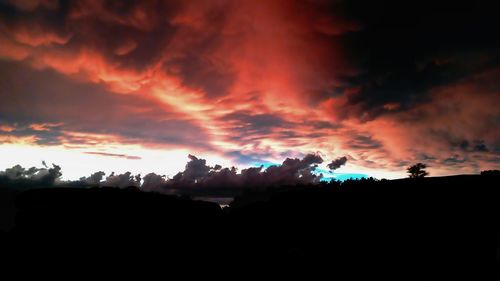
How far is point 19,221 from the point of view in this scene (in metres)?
17.0

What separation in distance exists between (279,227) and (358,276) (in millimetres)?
6689

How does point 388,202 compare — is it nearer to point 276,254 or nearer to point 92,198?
point 276,254

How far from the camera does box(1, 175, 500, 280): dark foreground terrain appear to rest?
10875 mm

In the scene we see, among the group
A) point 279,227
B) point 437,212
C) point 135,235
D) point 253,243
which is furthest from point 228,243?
point 437,212

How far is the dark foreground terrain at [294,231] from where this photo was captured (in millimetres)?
10875

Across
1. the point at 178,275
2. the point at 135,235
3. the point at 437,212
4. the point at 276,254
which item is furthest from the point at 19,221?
the point at 437,212

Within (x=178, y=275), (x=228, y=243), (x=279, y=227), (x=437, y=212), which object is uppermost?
(x=437, y=212)

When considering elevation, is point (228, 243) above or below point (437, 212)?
below

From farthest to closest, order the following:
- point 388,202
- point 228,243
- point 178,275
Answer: point 228,243, point 178,275, point 388,202

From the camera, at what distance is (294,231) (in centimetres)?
1644

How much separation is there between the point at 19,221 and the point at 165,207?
9475mm

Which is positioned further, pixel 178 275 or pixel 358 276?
pixel 178 275

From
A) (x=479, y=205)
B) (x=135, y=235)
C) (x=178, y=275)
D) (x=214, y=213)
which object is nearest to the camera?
(x=479, y=205)

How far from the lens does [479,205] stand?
1111cm
